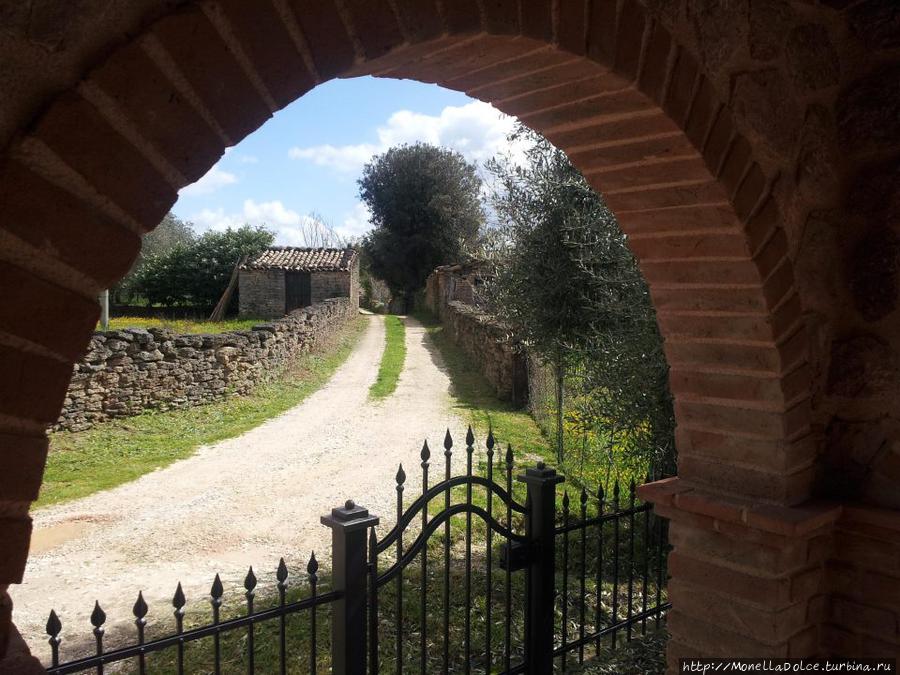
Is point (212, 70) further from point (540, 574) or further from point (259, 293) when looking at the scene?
point (259, 293)

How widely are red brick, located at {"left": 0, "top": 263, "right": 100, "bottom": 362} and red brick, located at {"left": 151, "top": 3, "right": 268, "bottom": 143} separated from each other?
353 millimetres

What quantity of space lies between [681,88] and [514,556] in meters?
1.85

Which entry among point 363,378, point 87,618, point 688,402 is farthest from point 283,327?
point 688,402

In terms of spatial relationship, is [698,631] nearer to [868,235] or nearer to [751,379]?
[751,379]

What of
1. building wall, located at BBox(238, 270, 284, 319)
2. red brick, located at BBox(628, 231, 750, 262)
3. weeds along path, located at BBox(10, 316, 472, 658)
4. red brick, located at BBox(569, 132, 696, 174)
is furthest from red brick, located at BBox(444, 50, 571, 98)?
building wall, located at BBox(238, 270, 284, 319)

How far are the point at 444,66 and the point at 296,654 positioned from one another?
338 centimetres

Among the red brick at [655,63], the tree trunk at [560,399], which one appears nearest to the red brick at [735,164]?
the red brick at [655,63]

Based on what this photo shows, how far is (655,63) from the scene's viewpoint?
174cm

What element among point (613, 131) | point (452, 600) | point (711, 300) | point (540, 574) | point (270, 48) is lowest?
point (452, 600)

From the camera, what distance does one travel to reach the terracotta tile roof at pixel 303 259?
939 inches

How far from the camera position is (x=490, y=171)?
7500 millimetres

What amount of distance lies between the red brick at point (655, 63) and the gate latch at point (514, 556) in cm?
177

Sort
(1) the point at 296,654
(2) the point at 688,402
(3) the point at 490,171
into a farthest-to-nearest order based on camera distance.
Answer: (3) the point at 490,171, (1) the point at 296,654, (2) the point at 688,402

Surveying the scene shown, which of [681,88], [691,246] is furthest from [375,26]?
[691,246]
